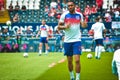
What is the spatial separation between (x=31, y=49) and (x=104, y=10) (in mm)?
8321

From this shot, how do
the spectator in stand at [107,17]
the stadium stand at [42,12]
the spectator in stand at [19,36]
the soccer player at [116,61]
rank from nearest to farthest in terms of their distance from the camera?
1. the soccer player at [116,61]
2. the spectator in stand at [19,36]
3. the spectator in stand at [107,17]
4. the stadium stand at [42,12]

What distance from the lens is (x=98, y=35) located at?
2281cm

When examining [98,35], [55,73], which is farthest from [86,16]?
[55,73]

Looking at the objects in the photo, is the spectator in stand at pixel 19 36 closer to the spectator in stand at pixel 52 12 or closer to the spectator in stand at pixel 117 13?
the spectator in stand at pixel 52 12

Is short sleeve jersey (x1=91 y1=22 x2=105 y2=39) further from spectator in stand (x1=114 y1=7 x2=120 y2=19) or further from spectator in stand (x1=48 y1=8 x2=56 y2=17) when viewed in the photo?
spectator in stand (x1=48 y1=8 x2=56 y2=17)

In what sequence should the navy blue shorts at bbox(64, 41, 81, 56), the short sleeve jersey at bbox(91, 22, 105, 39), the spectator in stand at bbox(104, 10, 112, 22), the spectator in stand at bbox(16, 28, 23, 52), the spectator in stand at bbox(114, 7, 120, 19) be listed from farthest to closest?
the spectator in stand at bbox(114, 7, 120, 19)
the spectator in stand at bbox(104, 10, 112, 22)
the spectator in stand at bbox(16, 28, 23, 52)
the short sleeve jersey at bbox(91, 22, 105, 39)
the navy blue shorts at bbox(64, 41, 81, 56)

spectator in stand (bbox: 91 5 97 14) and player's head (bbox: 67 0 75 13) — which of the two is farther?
spectator in stand (bbox: 91 5 97 14)

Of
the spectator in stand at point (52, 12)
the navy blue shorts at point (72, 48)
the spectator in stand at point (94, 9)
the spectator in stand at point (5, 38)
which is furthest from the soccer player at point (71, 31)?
the spectator in stand at point (52, 12)

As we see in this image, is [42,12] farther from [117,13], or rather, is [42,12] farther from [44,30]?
[44,30]

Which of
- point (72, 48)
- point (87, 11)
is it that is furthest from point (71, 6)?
→ point (87, 11)

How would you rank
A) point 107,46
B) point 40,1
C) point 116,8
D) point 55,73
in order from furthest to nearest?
point 40,1
point 116,8
point 107,46
point 55,73

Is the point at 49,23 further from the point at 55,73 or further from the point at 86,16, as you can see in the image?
the point at 55,73

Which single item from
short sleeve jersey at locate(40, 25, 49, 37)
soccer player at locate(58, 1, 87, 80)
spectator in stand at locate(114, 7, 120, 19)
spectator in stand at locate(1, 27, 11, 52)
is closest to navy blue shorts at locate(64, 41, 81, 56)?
soccer player at locate(58, 1, 87, 80)

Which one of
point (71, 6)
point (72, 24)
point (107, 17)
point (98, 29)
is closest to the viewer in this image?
point (71, 6)
